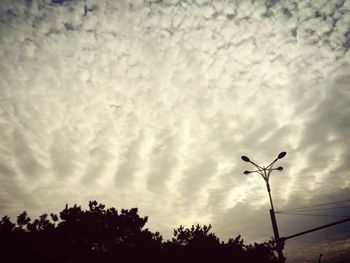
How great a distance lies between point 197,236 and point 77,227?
49.2ft

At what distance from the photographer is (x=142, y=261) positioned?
29.6 meters

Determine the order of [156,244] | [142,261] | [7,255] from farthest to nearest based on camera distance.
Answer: [156,244], [142,261], [7,255]

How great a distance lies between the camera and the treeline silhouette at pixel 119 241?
29812mm

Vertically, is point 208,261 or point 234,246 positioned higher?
point 234,246

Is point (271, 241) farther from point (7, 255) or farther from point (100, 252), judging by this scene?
point (7, 255)

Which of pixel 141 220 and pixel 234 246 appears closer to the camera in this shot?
pixel 234 246

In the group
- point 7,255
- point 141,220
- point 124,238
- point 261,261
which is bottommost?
point 7,255

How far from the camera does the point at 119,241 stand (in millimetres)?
35625

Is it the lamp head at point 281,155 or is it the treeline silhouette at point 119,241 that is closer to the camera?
the lamp head at point 281,155

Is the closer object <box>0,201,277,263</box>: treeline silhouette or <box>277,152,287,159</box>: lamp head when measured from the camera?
<box>277,152,287,159</box>: lamp head

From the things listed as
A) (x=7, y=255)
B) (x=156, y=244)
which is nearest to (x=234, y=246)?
(x=156, y=244)

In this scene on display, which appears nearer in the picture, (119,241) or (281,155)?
(281,155)

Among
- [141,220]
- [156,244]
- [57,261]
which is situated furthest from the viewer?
[141,220]

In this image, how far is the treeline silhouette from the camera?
29812mm
